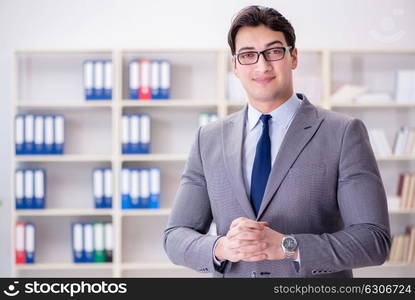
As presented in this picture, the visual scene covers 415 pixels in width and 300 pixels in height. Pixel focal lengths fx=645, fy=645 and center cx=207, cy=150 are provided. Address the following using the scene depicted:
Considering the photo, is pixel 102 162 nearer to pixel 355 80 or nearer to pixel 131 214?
pixel 131 214

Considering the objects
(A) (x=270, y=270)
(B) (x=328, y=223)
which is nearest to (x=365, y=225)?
(B) (x=328, y=223)

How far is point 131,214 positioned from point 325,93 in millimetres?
1639

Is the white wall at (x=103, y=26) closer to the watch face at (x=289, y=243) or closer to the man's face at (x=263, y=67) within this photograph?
the man's face at (x=263, y=67)

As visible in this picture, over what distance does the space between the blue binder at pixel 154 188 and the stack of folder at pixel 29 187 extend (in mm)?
773

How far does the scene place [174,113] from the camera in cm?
489

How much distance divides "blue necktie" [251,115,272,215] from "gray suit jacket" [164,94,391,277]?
3cm

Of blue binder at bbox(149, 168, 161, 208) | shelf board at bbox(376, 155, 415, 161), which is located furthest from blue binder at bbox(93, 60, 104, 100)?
shelf board at bbox(376, 155, 415, 161)

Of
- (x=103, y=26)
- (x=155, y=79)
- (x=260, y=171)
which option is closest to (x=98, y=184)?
(x=155, y=79)

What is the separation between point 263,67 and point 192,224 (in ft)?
1.46

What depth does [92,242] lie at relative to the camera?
4.63 meters

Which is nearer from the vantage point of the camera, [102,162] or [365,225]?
[365,225]

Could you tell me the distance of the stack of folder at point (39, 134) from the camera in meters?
4.57

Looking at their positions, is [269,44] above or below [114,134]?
above

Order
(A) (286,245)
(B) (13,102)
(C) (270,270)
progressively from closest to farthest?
(A) (286,245), (C) (270,270), (B) (13,102)
